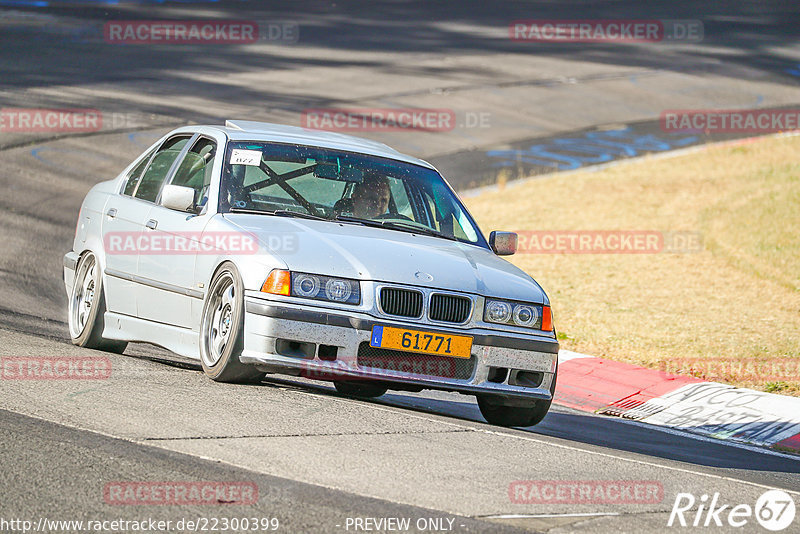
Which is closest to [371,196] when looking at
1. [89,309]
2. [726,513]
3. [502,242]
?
[502,242]

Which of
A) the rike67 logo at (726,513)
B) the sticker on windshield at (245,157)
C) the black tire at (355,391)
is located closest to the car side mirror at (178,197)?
the sticker on windshield at (245,157)

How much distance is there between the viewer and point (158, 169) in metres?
9.07

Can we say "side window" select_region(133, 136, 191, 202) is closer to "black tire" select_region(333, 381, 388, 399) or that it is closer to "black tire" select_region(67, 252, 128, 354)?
"black tire" select_region(67, 252, 128, 354)

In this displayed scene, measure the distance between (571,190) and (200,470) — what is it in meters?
16.1

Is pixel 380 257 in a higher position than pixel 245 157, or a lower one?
lower

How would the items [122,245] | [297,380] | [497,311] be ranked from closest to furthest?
[497,311] < [122,245] < [297,380]

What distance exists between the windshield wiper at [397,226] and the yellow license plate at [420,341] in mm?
1170

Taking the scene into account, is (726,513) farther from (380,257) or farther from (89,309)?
(89,309)

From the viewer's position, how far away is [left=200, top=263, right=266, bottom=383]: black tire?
712 cm

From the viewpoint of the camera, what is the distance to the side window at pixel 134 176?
9164 millimetres

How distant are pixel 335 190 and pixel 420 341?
1583mm

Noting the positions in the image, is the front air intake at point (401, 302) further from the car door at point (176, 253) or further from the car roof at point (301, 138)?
the car roof at point (301, 138)

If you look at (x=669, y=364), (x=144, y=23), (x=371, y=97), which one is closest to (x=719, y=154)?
(x=371, y=97)

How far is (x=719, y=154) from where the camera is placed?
24.2m
